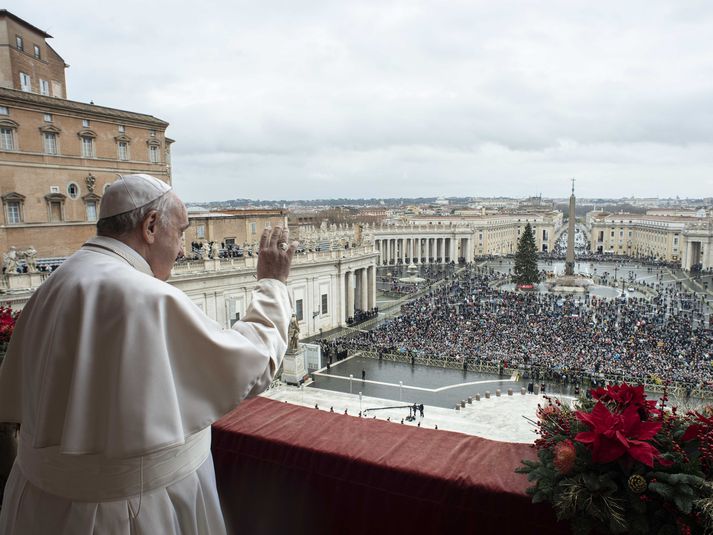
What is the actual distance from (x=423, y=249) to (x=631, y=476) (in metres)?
87.2

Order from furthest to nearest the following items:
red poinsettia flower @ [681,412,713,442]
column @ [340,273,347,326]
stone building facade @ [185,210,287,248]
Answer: column @ [340,273,347,326]
stone building facade @ [185,210,287,248]
red poinsettia flower @ [681,412,713,442]

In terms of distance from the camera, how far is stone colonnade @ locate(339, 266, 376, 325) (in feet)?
127

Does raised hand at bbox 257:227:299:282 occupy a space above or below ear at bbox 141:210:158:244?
below

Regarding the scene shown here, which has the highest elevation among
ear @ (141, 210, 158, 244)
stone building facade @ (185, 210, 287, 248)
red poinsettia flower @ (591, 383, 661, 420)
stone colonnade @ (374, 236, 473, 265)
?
ear @ (141, 210, 158, 244)

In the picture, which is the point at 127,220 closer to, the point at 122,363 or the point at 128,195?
the point at 128,195

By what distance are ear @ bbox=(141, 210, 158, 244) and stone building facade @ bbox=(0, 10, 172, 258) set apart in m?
24.8

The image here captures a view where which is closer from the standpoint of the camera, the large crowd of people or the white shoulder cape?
the white shoulder cape

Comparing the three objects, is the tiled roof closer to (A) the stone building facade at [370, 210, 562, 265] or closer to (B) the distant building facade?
(A) the stone building facade at [370, 210, 562, 265]

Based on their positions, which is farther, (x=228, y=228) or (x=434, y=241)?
(x=434, y=241)

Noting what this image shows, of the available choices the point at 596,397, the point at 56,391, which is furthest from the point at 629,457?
the point at 56,391

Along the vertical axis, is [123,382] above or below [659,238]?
above

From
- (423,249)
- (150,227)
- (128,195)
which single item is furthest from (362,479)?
(423,249)

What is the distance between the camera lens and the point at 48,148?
25.5 meters

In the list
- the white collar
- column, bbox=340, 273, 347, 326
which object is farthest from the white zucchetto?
column, bbox=340, 273, 347, 326
